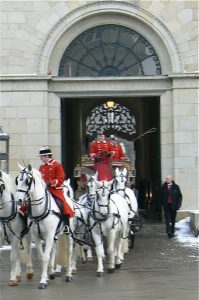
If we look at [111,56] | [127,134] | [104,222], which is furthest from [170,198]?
[127,134]

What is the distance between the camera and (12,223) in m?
13.1

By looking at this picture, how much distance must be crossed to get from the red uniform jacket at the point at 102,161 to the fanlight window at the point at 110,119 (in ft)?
57.0

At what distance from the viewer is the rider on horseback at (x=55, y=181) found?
13375mm

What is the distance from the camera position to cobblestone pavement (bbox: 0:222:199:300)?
1159 cm

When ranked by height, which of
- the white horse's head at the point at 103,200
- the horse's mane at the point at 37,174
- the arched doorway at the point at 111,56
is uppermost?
the arched doorway at the point at 111,56

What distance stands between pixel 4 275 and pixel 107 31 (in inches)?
473

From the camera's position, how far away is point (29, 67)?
23.8m

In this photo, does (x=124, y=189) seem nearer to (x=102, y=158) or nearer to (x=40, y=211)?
(x=102, y=158)

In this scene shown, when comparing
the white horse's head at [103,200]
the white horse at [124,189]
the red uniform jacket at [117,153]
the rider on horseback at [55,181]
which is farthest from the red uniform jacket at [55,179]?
the red uniform jacket at [117,153]

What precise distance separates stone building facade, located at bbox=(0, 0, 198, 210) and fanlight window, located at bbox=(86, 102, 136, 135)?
11.7 metres

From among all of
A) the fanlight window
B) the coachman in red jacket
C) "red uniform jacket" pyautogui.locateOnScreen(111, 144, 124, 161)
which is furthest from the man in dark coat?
the fanlight window

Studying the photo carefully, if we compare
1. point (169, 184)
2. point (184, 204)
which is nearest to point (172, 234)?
point (169, 184)

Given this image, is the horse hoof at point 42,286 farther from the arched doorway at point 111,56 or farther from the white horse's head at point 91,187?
the arched doorway at point 111,56

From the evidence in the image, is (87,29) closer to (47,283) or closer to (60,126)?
(60,126)
